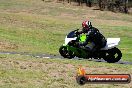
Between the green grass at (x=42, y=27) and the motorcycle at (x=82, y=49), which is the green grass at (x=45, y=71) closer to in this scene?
the motorcycle at (x=82, y=49)

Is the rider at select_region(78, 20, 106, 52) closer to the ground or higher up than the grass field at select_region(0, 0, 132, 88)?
higher up

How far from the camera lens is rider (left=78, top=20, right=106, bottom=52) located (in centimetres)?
1747

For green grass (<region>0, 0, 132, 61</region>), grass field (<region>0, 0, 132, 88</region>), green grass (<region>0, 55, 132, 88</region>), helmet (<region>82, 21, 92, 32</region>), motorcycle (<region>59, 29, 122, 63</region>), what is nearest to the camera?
helmet (<region>82, 21, 92, 32</region>)

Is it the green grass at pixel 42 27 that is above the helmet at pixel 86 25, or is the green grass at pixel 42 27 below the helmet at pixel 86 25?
below

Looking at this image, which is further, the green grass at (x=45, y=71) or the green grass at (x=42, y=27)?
the green grass at (x=42, y=27)

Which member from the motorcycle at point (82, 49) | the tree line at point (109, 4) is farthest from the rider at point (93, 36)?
the tree line at point (109, 4)

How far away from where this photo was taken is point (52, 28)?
2018 inches

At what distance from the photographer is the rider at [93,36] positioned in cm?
1747

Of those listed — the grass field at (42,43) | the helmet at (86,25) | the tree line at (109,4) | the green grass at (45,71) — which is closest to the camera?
the helmet at (86,25)

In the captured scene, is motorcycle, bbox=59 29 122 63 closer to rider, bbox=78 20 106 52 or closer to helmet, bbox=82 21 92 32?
rider, bbox=78 20 106 52

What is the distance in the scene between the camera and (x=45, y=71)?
20.5 metres

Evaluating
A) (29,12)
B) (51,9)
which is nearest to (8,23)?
(29,12)

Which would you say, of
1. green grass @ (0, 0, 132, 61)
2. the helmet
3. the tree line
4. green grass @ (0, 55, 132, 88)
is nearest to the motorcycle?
the helmet

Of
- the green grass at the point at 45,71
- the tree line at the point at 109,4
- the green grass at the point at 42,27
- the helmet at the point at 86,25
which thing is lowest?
the tree line at the point at 109,4
